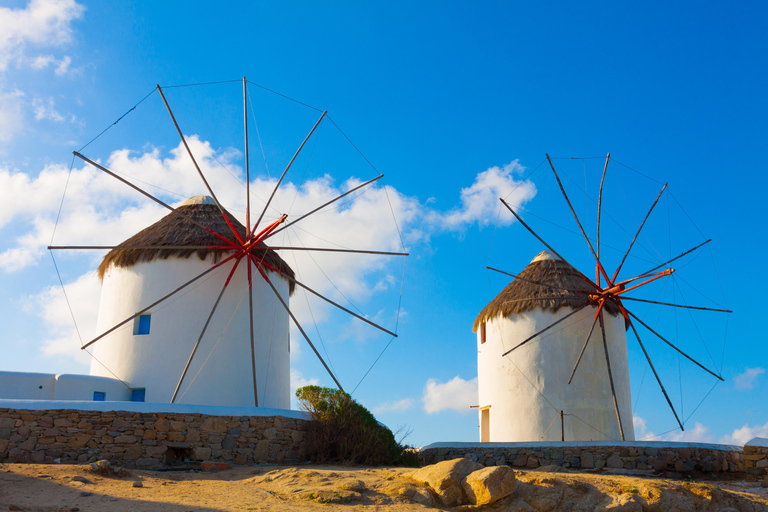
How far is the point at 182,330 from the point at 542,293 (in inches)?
380

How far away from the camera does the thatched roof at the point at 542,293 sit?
1773 cm

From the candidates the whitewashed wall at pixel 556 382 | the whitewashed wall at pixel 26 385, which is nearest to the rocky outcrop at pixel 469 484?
the whitewashed wall at pixel 26 385

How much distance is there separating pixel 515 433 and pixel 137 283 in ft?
34.0

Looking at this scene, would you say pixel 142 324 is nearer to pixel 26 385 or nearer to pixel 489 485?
pixel 26 385

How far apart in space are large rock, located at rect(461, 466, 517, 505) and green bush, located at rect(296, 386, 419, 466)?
346 centimetres

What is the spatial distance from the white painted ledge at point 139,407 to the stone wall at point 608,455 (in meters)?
3.37

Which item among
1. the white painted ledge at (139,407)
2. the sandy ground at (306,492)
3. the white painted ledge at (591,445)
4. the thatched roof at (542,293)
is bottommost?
the sandy ground at (306,492)

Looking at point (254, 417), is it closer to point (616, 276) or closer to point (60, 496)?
point (60, 496)

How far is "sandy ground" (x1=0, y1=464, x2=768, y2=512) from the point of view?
767 centimetres

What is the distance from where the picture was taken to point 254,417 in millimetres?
11578

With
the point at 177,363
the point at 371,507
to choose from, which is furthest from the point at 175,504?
the point at 177,363

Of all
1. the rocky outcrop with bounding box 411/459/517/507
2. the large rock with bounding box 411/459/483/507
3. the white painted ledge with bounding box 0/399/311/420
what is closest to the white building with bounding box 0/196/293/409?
the white painted ledge with bounding box 0/399/311/420

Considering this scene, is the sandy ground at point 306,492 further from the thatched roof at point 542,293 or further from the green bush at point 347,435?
the thatched roof at point 542,293

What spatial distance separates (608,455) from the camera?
12.5 m
